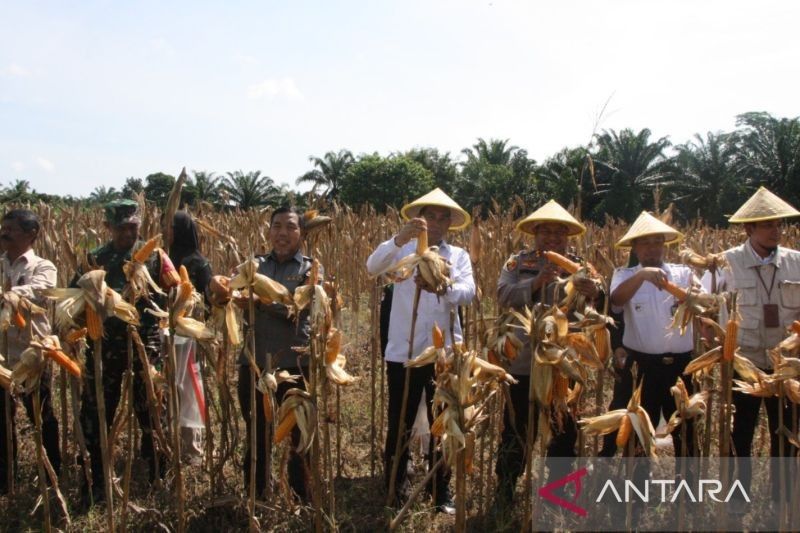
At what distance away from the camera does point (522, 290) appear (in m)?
2.77

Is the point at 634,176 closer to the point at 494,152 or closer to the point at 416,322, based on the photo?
the point at 494,152

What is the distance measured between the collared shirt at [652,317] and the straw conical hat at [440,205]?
886mm

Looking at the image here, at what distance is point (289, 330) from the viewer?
2.90 meters

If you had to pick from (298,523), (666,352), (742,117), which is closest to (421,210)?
(666,352)

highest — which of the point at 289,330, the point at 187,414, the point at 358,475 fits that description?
the point at 289,330

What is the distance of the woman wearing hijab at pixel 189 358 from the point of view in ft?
11.0

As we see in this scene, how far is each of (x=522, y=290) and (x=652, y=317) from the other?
0.83 metres

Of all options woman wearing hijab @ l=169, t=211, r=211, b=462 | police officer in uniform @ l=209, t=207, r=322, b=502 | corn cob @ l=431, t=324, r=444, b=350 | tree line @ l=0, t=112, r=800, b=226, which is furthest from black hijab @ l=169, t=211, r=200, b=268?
tree line @ l=0, t=112, r=800, b=226

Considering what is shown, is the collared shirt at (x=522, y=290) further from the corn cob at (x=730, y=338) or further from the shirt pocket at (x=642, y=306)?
the corn cob at (x=730, y=338)

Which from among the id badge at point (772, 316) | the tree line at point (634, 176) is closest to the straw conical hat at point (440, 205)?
the id badge at point (772, 316)

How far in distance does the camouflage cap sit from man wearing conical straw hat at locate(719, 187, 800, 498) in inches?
115

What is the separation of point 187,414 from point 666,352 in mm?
2589

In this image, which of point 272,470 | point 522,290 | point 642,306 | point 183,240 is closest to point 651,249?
point 642,306

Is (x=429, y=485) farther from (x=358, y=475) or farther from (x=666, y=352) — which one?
(x=666, y=352)
